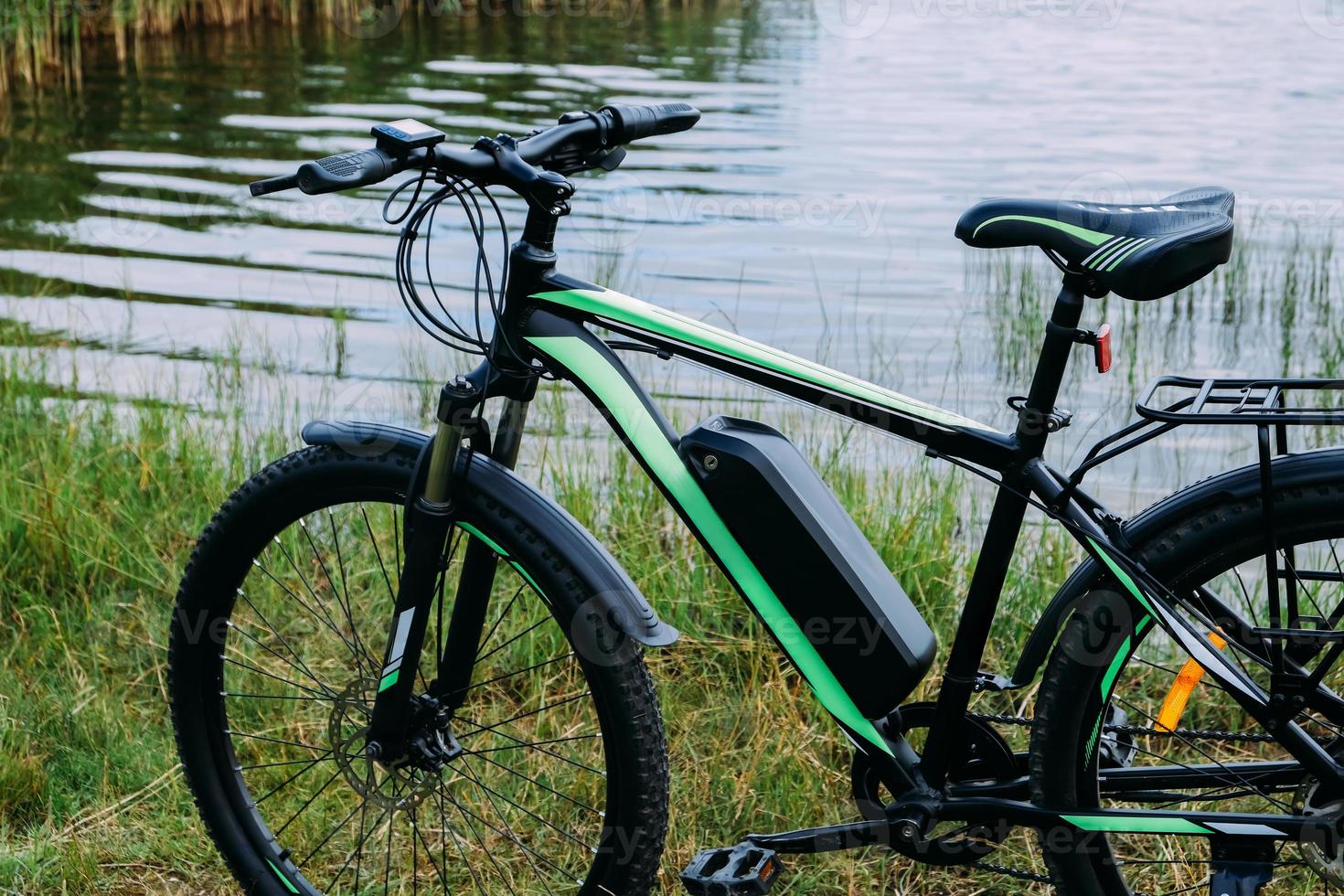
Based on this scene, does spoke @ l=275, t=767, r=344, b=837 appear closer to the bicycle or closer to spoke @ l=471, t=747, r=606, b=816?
the bicycle

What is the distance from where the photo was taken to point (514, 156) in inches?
78.1

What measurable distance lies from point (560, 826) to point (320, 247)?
20.0ft

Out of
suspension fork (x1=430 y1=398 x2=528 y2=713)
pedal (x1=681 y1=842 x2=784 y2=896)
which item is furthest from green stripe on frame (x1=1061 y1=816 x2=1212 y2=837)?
suspension fork (x1=430 y1=398 x2=528 y2=713)

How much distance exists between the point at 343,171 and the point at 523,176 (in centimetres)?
27

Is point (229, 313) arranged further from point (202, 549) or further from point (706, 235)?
point (202, 549)

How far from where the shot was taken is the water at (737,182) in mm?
6188

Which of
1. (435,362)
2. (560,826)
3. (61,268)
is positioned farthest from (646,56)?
(560,826)

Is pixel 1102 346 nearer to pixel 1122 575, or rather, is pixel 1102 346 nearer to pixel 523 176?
pixel 1122 575

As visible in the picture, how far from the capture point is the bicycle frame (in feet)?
6.40

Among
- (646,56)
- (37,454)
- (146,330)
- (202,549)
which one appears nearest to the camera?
(202,549)

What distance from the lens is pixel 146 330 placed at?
22.4 feet

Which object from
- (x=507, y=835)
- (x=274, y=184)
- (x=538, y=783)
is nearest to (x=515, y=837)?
(x=507, y=835)

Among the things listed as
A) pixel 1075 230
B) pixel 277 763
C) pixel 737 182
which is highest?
pixel 1075 230

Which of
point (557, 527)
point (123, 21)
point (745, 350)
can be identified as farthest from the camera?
point (123, 21)
